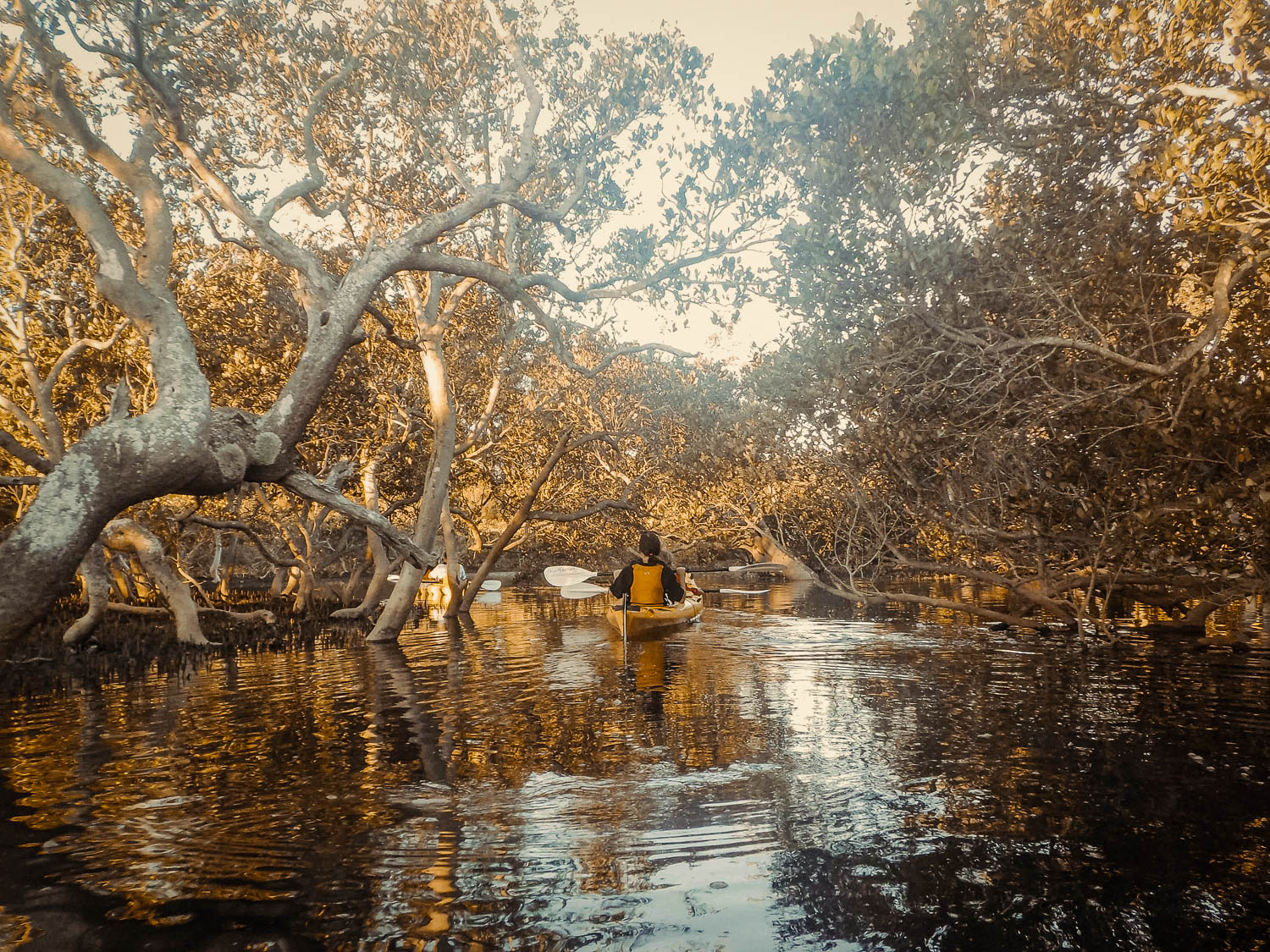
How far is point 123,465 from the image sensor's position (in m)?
7.94

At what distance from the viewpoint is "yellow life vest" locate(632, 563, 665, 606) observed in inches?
681

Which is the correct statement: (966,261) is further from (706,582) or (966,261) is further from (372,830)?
(706,582)

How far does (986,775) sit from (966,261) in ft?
25.2

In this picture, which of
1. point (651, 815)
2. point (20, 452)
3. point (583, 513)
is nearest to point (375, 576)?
point (583, 513)

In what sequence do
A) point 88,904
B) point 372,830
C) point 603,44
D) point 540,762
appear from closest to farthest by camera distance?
point 88,904
point 372,830
point 540,762
point 603,44

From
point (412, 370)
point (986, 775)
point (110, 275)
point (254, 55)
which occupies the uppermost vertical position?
point (254, 55)

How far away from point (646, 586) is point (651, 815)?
11.2 metres

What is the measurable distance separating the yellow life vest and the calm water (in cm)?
462

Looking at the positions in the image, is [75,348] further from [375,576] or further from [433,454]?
[375,576]

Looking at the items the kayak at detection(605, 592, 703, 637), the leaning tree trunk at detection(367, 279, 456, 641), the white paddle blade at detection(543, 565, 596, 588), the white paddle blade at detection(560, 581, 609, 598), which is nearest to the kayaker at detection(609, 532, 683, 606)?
the kayak at detection(605, 592, 703, 637)

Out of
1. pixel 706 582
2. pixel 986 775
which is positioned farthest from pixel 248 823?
pixel 706 582

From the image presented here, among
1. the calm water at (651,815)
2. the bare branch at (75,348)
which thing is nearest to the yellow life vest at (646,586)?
the calm water at (651,815)

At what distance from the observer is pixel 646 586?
57.1 ft

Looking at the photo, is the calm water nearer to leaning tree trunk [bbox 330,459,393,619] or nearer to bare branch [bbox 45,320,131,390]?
bare branch [bbox 45,320,131,390]
